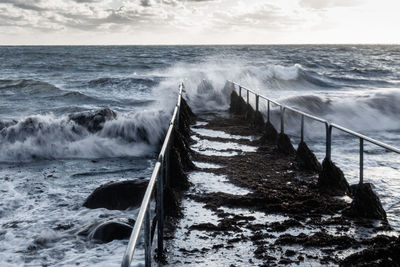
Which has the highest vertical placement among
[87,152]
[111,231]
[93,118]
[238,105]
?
[238,105]

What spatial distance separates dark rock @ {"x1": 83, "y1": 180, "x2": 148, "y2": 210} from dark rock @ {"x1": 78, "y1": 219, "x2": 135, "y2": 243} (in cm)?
90

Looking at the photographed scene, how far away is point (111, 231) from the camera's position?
4820mm

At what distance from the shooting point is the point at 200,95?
1891 cm

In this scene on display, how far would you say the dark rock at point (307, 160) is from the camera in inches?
248

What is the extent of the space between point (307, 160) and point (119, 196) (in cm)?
297

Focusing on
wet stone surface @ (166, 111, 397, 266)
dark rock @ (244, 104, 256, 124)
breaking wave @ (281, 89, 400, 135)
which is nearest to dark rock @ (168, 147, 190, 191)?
wet stone surface @ (166, 111, 397, 266)

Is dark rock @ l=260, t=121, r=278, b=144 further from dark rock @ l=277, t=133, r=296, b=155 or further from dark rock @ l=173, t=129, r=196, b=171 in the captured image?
dark rock @ l=173, t=129, r=196, b=171

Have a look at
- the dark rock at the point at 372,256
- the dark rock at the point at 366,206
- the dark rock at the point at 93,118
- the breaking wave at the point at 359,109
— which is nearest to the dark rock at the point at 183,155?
the dark rock at the point at 366,206

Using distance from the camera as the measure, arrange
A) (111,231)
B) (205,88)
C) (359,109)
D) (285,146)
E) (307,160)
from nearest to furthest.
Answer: (111,231), (307,160), (285,146), (359,109), (205,88)

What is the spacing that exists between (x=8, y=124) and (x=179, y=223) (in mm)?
10564

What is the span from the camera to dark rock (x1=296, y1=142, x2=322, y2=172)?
6297 mm

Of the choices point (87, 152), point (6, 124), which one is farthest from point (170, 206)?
point (6, 124)

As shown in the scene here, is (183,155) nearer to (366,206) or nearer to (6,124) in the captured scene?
(366,206)

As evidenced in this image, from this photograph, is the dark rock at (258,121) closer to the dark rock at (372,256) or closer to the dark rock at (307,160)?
the dark rock at (307,160)
